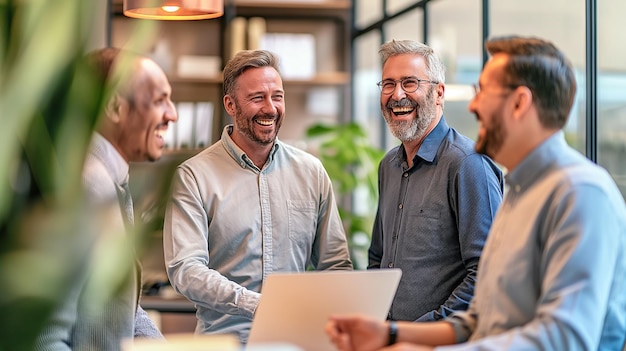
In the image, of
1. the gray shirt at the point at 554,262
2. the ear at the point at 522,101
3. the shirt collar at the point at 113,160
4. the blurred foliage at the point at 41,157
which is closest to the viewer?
the blurred foliage at the point at 41,157

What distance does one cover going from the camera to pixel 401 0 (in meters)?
5.51

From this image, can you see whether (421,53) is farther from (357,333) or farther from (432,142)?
(357,333)

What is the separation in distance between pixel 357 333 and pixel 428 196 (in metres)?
0.86

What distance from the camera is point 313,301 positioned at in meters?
2.04

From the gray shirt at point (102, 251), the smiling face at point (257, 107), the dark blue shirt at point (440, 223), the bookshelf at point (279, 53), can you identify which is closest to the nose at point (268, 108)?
the smiling face at point (257, 107)

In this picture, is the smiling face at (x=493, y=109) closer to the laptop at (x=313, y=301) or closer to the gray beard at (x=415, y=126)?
the laptop at (x=313, y=301)

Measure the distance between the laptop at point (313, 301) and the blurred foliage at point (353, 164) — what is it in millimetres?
3374

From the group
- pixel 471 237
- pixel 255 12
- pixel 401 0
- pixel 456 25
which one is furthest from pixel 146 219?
pixel 255 12

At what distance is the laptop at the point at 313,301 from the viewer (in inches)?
78.7

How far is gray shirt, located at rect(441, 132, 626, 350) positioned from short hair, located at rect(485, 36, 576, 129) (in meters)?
0.06

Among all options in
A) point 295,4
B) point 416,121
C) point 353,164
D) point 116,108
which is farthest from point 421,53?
point 295,4

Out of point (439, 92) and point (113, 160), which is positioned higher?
point (439, 92)

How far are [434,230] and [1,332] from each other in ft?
6.21

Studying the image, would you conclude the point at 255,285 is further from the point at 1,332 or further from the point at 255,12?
the point at 255,12
